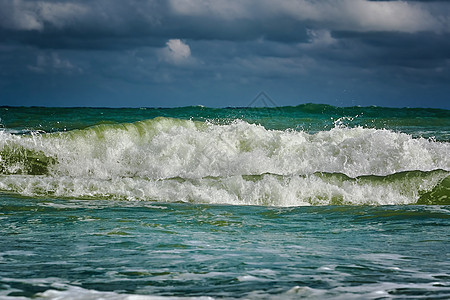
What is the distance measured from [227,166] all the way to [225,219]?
5648mm

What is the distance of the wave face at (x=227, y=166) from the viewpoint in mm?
10562

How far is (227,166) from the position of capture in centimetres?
1381

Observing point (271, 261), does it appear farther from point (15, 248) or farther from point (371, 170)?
point (371, 170)

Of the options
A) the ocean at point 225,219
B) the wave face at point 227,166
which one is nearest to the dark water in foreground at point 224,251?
the ocean at point 225,219

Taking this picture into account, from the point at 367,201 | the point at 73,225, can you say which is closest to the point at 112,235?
the point at 73,225

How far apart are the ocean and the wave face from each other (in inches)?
1.5

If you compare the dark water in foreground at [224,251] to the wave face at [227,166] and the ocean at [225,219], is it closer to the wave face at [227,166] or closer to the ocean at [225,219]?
the ocean at [225,219]

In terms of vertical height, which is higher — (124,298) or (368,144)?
(368,144)

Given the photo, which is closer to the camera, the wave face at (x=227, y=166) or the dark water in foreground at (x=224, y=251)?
the dark water in foreground at (x=224, y=251)

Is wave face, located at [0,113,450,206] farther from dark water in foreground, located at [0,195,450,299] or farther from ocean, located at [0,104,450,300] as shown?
dark water in foreground, located at [0,195,450,299]

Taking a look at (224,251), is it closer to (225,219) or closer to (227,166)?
(225,219)

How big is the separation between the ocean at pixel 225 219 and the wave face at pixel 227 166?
0.12 ft

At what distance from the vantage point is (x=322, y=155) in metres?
14.4

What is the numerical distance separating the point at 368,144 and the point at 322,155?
45.0 inches
